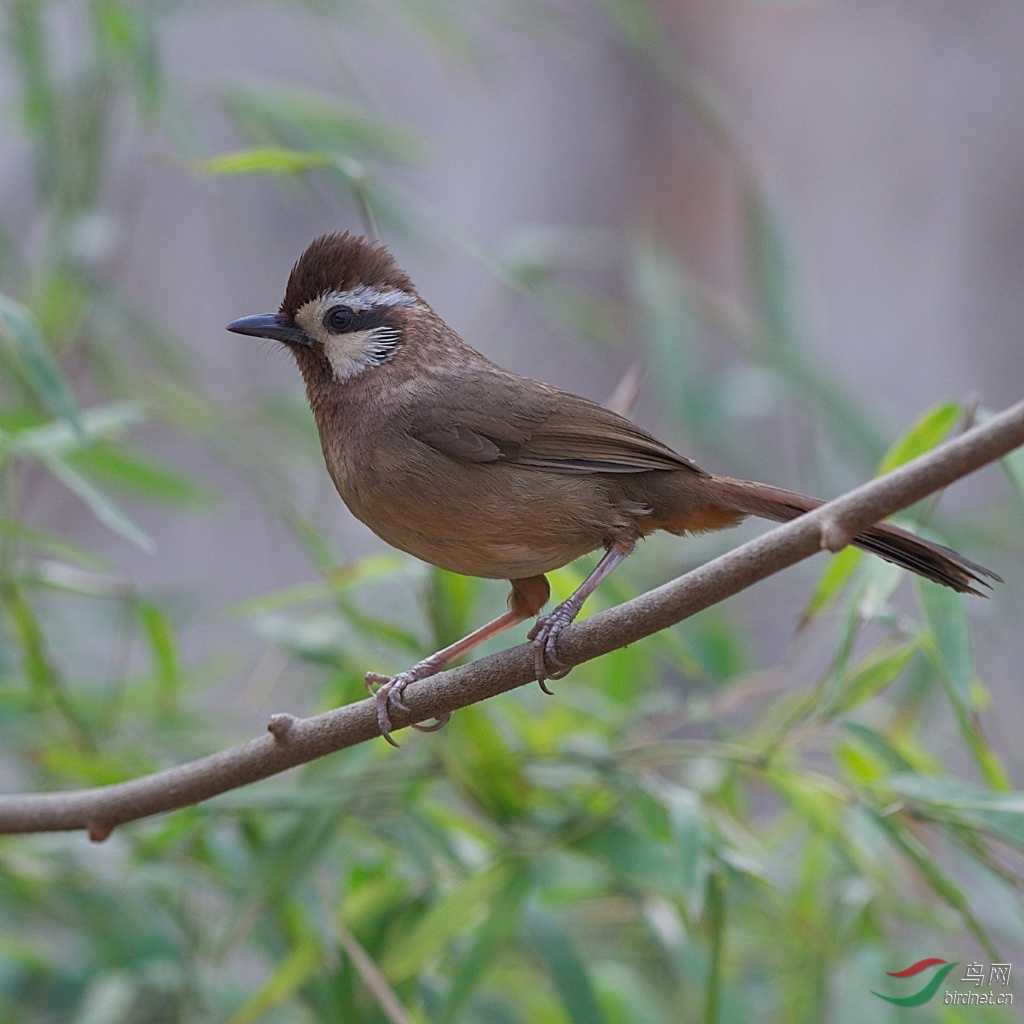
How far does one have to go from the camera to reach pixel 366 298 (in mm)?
2342

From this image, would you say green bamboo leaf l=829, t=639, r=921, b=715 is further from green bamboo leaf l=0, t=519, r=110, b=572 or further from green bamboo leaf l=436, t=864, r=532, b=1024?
green bamboo leaf l=0, t=519, r=110, b=572

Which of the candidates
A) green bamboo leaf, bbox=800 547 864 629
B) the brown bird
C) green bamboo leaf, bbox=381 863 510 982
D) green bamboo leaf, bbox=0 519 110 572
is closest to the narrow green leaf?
green bamboo leaf, bbox=0 519 110 572

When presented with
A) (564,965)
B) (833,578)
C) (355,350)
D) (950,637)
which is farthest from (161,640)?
(950,637)

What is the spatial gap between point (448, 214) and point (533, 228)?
0.45 meters

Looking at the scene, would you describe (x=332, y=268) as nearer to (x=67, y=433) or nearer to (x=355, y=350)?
(x=355, y=350)

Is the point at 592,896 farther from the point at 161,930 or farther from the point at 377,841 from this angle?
the point at 161,930

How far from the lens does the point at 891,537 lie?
189 cm

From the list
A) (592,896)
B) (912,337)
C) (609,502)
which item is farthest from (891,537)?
(912,337)

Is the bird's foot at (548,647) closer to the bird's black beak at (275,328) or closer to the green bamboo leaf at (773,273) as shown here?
the bird's black beak at (275,328)

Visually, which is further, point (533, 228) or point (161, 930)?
point (533, 228)

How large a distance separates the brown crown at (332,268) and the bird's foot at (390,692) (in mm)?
658

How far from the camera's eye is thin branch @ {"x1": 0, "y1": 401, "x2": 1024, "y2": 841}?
1.50 m

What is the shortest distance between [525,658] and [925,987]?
135cm

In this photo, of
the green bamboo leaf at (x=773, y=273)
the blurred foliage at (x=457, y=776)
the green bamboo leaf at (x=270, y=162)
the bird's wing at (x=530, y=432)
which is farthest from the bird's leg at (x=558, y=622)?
the green bamboo leaf at (x=773, y=273)
